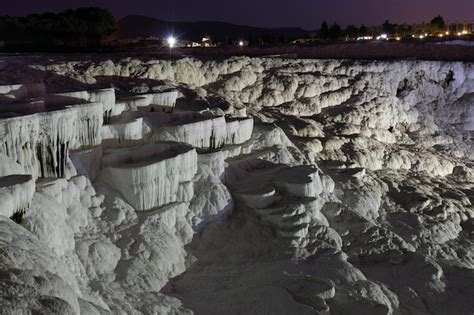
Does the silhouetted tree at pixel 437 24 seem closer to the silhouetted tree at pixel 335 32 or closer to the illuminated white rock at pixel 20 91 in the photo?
the silhouetted tree at pixel 335 32

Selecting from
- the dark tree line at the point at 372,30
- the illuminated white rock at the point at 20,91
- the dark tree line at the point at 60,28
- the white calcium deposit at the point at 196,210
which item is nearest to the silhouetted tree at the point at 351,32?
the dark tree line at the point at 372,30

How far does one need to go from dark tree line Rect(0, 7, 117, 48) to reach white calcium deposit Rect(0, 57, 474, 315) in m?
14.0

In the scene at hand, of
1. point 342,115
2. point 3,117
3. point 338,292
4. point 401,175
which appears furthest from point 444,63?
point 3,117

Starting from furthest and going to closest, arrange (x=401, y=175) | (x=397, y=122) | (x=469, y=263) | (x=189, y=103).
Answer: (x=397, y=122), (x=401, y=175), (x=189, y=103), (x=469, y=263)

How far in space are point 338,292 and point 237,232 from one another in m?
2.25

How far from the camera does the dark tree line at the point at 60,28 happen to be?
2652 centimetres

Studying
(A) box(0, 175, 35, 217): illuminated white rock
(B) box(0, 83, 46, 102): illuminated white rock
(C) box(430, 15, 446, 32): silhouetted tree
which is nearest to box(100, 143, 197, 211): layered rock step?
(A) box(0, 175, 35, 217): illuminated white rock

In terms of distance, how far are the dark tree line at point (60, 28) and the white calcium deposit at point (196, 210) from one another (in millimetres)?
14038

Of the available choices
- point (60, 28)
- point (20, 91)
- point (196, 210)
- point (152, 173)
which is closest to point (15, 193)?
point (152, 173)

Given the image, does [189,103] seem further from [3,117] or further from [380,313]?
[380,313]

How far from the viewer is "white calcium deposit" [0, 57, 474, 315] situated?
6891mm

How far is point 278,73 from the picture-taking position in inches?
727

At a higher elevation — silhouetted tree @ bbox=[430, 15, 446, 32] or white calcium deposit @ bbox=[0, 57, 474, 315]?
silhouetted tree @ bbox=[430, 15, 446, 32]

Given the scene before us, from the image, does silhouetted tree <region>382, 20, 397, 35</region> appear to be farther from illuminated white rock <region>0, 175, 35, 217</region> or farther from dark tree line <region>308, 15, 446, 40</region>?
illuminated white rock <region>0, 175, 35, 217</region>
